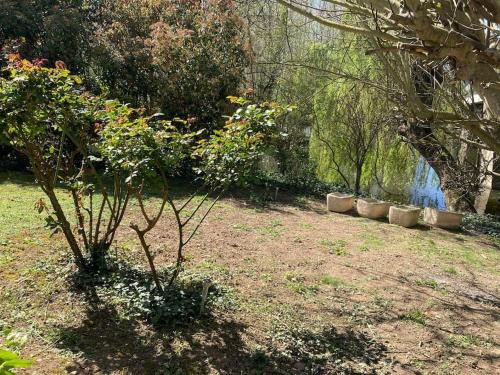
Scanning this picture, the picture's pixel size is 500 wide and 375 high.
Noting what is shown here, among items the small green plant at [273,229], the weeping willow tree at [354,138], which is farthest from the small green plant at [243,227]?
the weeping willow tree at [354,138]

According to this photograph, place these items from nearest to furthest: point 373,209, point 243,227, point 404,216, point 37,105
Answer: point 37,105 → point 243,227 → point 404,216 → point 373,209

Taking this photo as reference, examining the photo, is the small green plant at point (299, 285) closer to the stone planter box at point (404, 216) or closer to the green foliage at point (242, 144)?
the green foliage at point (242, 144)

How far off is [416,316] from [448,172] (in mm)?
7292

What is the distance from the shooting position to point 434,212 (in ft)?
28.1

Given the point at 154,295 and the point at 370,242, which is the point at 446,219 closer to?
the point at 370,242

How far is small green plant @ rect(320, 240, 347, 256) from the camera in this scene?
6.18 meters

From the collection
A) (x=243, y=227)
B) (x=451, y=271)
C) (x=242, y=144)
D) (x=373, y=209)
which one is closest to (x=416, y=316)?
(x=451, y=271)

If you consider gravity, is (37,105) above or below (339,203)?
above

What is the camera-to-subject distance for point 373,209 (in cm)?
869

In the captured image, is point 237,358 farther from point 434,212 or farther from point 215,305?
point 434,212

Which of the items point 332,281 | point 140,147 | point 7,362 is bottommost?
point 332,281

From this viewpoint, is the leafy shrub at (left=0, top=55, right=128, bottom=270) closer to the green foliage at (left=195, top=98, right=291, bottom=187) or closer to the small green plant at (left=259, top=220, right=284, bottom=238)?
the green foliage at (left=195, top=98, right=291, bottom=187)

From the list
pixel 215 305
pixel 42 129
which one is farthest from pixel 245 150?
pixel 42 129

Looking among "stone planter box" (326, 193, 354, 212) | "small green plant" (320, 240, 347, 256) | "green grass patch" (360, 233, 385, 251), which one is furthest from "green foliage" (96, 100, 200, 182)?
"stone planter box" (326, 193, 354, 212)
